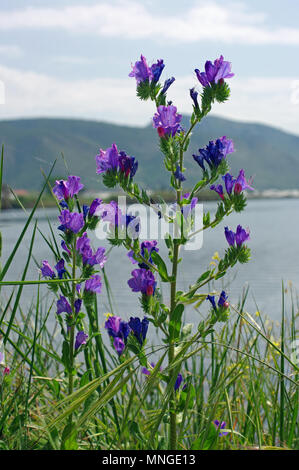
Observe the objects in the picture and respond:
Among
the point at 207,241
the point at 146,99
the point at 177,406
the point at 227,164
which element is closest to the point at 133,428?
the point at 177,406

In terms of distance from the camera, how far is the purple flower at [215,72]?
7.48 ft

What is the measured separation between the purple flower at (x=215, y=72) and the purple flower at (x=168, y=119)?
0.66ft

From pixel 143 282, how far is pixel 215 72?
0.91 metres

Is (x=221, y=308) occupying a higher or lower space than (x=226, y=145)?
lower

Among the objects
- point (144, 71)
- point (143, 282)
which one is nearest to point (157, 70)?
point (144, 71)

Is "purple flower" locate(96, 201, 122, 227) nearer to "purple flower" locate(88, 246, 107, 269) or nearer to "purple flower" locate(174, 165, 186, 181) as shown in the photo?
"purple flower" locate(88, 246, 107, 269)

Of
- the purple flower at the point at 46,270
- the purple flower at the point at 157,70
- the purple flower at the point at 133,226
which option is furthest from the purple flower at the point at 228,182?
the purple flower at the point at 46,270

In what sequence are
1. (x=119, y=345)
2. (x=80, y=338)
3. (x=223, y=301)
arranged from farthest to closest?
(x=119, y=345), (x=80, y=338), (x=223, y=301)

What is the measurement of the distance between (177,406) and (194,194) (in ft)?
2.87

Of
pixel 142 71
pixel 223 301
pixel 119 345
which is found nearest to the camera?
pixel 223 301

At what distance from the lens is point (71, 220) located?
2275mm

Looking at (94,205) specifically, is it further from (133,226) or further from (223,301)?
(223,301)
